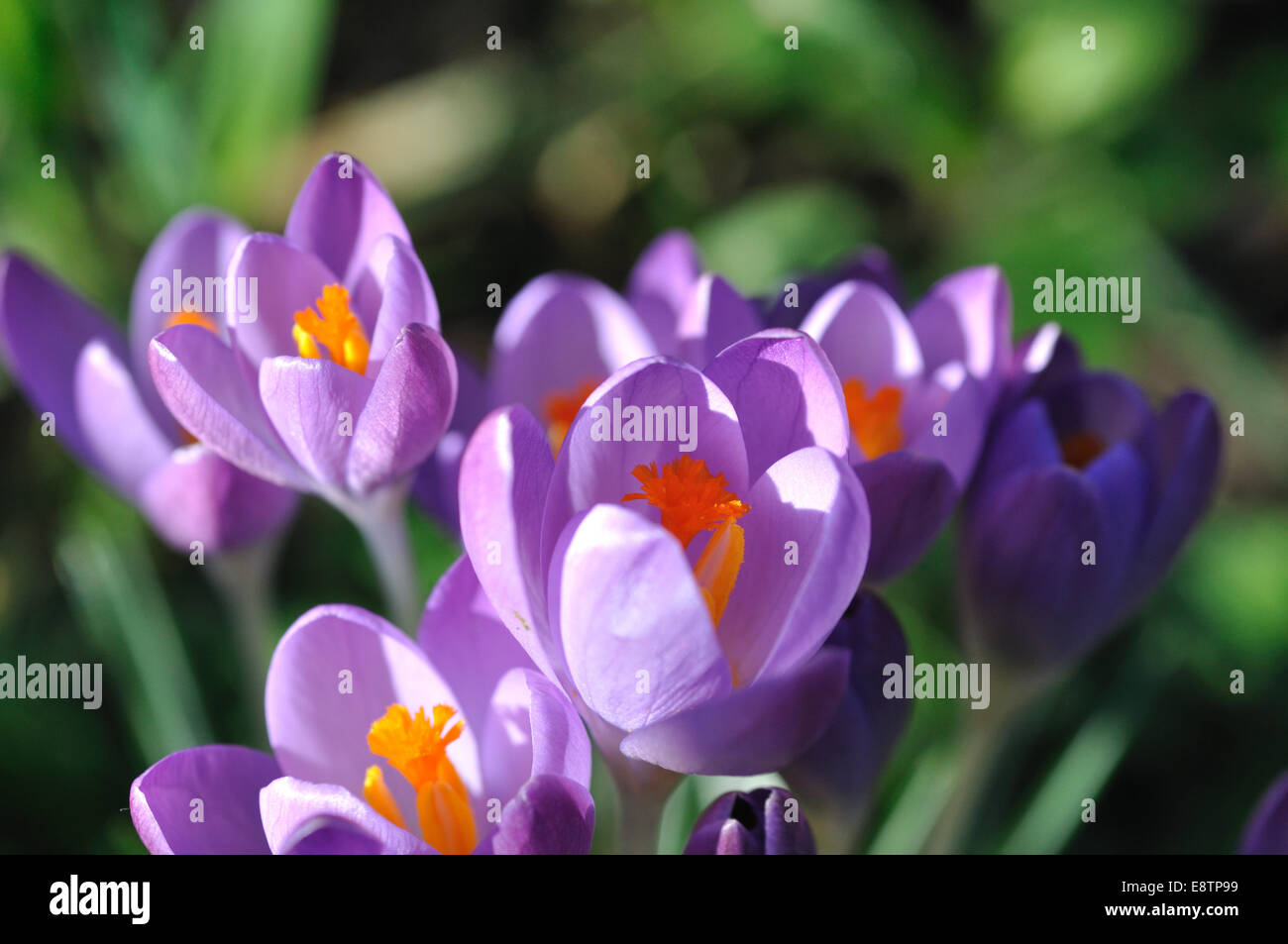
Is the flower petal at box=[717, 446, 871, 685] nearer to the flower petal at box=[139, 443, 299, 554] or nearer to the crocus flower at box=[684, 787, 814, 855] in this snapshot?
the crocus flower at box=[684, 787, 814, 855]

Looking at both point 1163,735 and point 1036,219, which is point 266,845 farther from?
point 1036,219

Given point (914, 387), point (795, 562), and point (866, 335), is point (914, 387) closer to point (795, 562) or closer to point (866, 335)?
point (866, 335)

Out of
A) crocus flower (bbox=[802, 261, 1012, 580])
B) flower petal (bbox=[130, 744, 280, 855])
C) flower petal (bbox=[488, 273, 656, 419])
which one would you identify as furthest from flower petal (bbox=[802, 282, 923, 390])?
flower petal (bbox=[130, 744, 280, 855])

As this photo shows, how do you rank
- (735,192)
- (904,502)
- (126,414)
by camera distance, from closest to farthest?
1. (904,502)
2. (126,414)
3. (735,192)

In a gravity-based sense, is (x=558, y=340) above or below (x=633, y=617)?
above

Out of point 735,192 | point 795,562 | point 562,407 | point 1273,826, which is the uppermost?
point 735,192

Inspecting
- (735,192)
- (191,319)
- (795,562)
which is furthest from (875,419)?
(735,192)

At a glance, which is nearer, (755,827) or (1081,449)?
(755,827)
